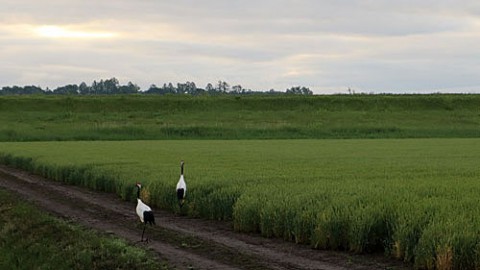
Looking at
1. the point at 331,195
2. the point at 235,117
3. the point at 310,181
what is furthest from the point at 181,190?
the point at 235,117

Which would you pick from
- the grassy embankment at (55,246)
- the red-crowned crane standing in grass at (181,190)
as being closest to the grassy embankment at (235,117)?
the grassy embankment at (55,246)

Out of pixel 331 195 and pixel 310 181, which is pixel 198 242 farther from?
pixel 310 181

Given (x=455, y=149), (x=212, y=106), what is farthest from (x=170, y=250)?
(x=212, y=106)

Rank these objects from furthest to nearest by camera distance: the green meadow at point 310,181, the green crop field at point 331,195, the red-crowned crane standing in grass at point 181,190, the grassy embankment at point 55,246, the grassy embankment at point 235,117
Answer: the grassy embankment at point 235,117
the red-crowned crane standing in grass at point 181,190
the grassy embankment at point 55,246
the green meadow at point 310,181
the green crop field at point 331,195

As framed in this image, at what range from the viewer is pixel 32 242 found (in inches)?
696

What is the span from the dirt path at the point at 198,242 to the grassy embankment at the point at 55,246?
1.68 ft

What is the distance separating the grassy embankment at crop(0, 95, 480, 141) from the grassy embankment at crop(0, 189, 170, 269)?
42388 mm

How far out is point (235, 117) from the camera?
245 ft

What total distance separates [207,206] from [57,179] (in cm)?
1244

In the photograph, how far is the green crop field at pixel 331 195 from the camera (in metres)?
12.8

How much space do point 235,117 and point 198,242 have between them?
59.4 m

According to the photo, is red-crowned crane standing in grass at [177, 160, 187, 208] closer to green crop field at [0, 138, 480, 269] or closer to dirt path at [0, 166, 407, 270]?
green crop field at [0, 138, 480, 269]

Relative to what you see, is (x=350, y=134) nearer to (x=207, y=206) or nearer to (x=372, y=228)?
(x=207, y=206)

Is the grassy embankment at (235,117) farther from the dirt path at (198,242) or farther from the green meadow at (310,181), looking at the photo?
the dirt path at (198,242)
